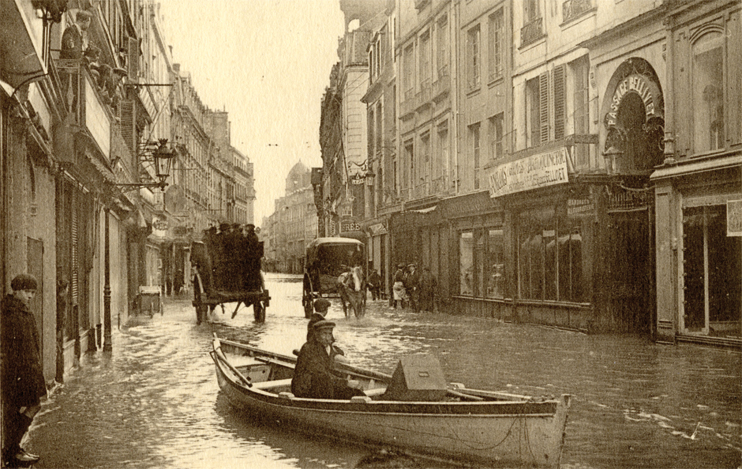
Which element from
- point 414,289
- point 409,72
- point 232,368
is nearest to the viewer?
point 232,368

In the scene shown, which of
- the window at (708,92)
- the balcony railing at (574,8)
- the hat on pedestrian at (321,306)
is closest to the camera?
the hat on pedestrian at (321,306)

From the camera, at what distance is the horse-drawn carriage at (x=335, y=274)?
2744cm

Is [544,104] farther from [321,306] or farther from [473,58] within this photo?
[321,306]

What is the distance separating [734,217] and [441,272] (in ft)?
52.6

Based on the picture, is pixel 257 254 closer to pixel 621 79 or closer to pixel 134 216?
pixel 134 216

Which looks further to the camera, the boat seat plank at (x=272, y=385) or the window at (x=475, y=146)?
the window at (x=475, y=146)

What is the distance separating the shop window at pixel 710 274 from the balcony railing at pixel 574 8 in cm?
632

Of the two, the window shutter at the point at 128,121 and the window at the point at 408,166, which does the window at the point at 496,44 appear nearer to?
the window at the point at 408,166

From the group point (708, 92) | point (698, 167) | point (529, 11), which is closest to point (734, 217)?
point (698, 167)

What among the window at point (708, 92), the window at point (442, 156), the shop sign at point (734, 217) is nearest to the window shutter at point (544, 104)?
the window at point (708, 92)

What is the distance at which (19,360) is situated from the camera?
7215mm

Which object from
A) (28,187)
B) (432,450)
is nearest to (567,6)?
(28,187)

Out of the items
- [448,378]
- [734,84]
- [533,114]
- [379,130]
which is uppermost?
[379,130]

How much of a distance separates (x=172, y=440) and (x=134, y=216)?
64.6 ft
